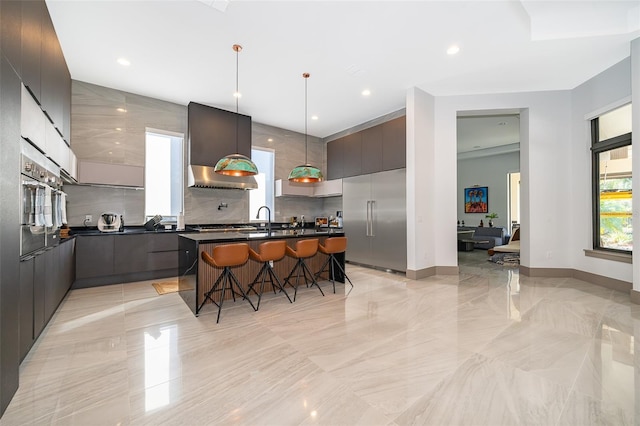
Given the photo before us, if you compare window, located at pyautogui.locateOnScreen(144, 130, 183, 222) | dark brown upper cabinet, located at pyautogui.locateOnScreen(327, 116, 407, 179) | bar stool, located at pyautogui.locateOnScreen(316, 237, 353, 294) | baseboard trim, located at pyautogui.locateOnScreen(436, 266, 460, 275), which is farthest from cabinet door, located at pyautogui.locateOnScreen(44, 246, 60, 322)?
baseboard trim, located at pyautogui.locateOnScreen(436, 266, 460, 275)

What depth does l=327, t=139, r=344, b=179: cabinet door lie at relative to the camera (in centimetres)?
656

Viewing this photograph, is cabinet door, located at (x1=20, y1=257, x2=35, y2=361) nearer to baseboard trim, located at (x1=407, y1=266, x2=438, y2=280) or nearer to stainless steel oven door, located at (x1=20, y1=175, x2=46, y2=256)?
stainless steel oven door, located at (x1=20, y1=175, x2=46, y2=256)

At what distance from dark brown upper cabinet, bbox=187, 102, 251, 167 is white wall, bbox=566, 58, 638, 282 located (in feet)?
19.5

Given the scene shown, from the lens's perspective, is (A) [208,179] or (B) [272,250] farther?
(A) [208,179]

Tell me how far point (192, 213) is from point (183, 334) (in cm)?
328

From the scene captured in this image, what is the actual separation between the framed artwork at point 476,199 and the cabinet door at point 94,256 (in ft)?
33.6

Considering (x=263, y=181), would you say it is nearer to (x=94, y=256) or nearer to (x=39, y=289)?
(x=94, y=256)

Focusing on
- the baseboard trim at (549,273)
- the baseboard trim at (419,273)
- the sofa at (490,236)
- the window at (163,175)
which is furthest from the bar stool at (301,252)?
the sofa at (490,236)

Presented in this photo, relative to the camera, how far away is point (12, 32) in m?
1.75

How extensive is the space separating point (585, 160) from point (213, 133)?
6.52 metres

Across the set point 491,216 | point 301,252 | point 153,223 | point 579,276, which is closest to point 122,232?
point 153,223

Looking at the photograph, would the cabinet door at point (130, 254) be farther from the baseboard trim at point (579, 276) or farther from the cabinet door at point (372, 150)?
the baseboard trim at point (579, 276)

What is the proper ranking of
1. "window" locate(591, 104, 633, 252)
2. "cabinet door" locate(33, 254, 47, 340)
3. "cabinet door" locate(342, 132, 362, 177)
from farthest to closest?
"cabinet door" locate(342, 132, 362, 177)
"window" locate(591, 104, 633, 252)
"cabinet door" locate(33, 254, 47, 340)

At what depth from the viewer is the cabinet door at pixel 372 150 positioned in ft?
18.2
